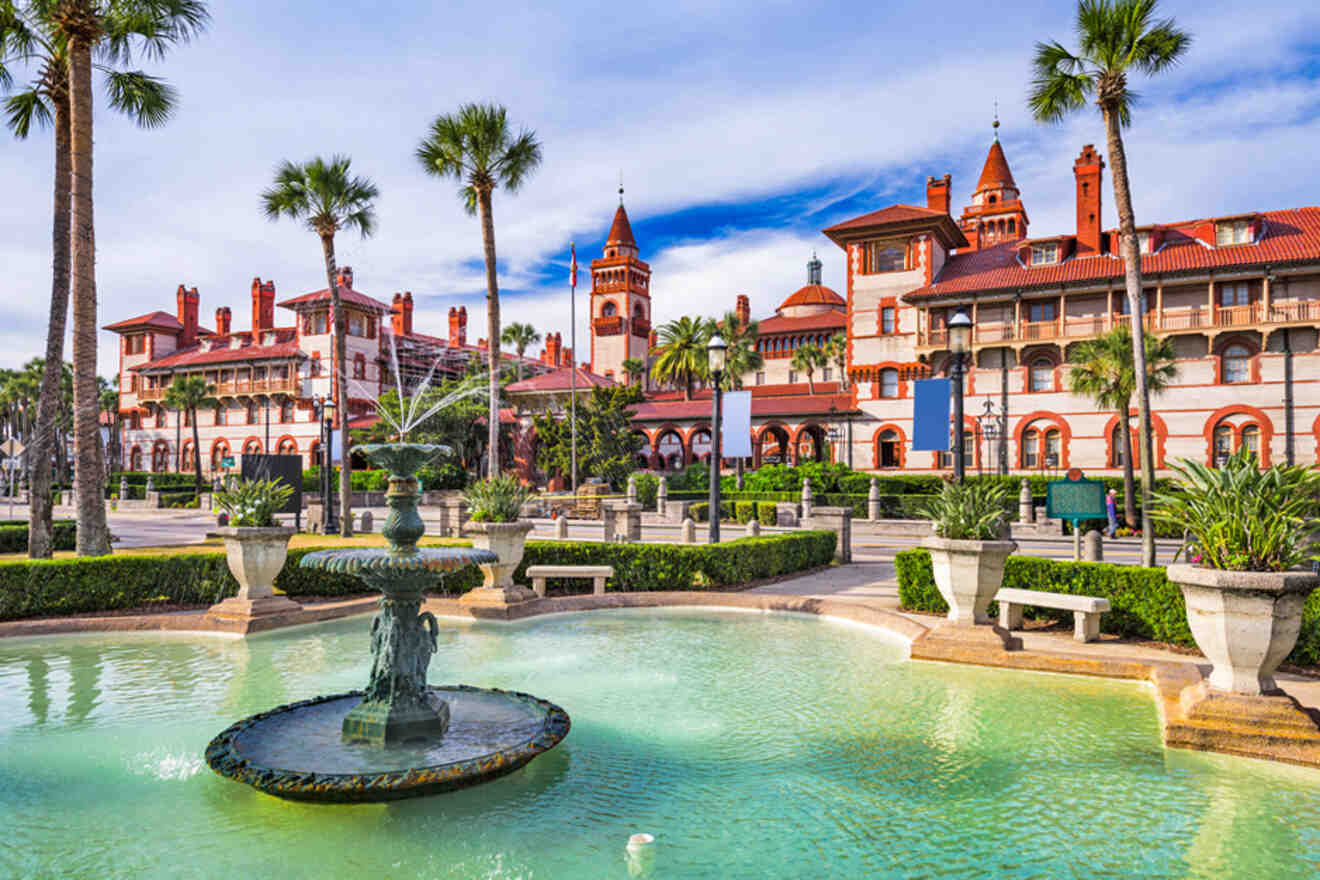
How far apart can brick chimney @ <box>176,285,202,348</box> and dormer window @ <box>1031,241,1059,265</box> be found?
223 ft

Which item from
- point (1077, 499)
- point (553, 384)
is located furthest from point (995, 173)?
point (1077, 499)

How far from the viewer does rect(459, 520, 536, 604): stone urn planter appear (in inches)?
466

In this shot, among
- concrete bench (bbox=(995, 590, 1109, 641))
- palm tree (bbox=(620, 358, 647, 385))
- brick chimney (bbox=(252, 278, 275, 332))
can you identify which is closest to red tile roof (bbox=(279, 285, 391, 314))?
brick chimney (bbox=(252, 278, 275, 332))

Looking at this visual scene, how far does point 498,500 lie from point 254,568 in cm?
340

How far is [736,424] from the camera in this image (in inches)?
942

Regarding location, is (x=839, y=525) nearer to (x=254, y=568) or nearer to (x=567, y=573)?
(x=567, y=573)

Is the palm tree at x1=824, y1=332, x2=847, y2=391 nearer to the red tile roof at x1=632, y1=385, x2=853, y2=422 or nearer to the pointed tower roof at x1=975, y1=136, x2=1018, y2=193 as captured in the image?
the red tile roof at x1=632, y1=385, x2=853, y2=422

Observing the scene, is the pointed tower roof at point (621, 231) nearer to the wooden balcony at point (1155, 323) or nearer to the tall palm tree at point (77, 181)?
the wooden balcony at point (1155, 323)

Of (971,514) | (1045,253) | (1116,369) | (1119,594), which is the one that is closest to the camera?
(971,514)

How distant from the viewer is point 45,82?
1519 cm

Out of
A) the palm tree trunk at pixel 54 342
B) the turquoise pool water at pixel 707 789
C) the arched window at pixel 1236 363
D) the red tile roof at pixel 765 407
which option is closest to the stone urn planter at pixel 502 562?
the turquoise pool water at pixel 707 789

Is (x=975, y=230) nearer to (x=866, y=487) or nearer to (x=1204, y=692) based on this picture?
(x=866, y=487)

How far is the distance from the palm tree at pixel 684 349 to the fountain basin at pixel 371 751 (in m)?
50.8

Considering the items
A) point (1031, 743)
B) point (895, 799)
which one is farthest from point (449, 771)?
point (1031, 743)
